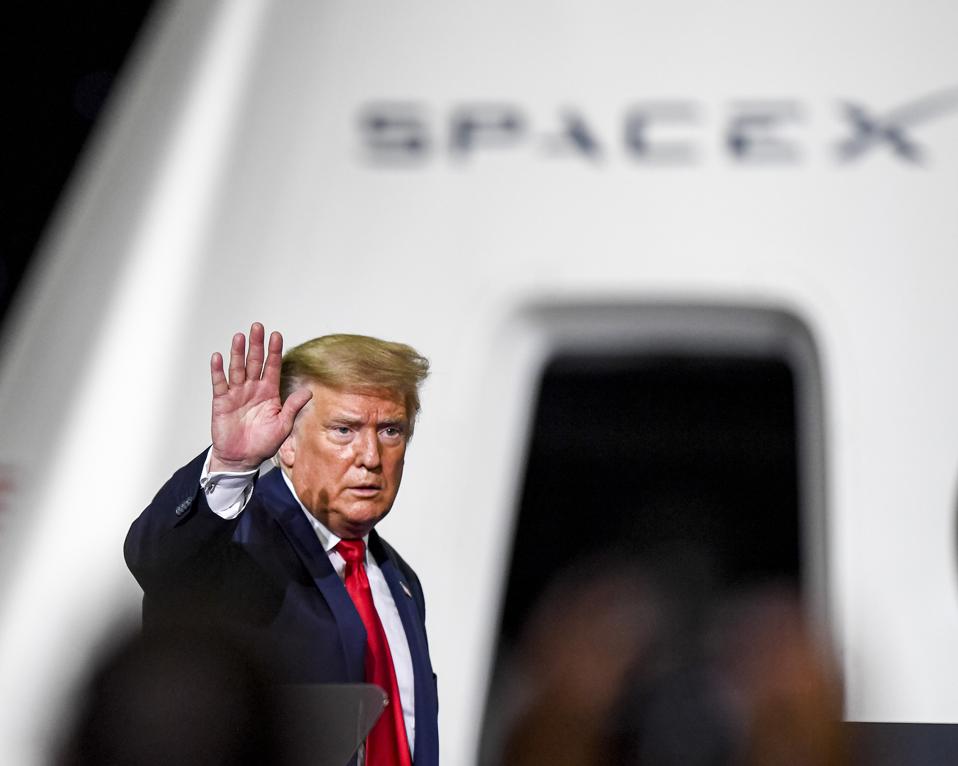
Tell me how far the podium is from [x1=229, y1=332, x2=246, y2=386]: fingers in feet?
0.56

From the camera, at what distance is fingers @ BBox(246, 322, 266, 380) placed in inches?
26.0

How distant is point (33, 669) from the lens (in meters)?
0.79

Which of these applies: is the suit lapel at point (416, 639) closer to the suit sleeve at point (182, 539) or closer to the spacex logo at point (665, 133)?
the suit sleeve at point (182, 539)

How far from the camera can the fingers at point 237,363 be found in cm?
66

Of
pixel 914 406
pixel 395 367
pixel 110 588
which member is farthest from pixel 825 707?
pixel 110 588

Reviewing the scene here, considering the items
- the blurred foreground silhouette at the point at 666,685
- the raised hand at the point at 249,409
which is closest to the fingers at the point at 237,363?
the raised hand at the point at 249,409

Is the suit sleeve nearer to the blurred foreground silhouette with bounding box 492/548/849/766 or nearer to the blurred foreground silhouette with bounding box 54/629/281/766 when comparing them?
the blurred foreground silhouette with bounding box 54/629/281/766

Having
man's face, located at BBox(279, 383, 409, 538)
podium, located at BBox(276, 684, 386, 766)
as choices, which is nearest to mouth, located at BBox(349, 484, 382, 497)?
man's face, located at BBox(279, 383, 409, 538)

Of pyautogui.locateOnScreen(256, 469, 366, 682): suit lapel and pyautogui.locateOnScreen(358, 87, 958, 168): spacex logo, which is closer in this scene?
pyautogui.locateOnScreen(256, 469, 366, 682): suit lapel

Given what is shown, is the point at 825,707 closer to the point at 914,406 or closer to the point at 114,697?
the point at 914,406

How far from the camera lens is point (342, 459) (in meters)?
0.70

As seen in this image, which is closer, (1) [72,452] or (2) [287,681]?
(2) [287,681]

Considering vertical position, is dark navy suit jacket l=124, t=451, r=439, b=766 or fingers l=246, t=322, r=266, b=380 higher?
fingers l=246, t=322, r=266, b=380

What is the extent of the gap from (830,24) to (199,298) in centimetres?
54
